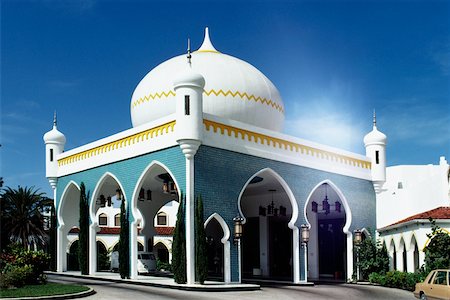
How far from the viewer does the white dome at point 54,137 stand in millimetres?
32719

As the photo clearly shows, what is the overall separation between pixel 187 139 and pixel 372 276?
11453mm

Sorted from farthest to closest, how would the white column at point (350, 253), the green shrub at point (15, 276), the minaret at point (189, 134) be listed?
the white column at point (350, 253) → the minaret at point (189, 134) → the green shrub at point (15, 276)

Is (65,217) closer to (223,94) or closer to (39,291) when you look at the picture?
(223,94)

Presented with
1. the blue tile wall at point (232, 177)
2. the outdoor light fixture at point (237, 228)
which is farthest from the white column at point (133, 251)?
the outdoor light fixture at point (237, 228)

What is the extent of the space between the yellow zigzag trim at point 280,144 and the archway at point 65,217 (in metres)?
10.9

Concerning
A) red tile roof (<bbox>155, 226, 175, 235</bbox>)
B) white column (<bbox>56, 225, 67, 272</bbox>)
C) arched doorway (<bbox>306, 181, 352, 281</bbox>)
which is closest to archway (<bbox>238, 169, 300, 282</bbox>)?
arched doorway (<bbox>306, 181, 352, 281</bbox>)

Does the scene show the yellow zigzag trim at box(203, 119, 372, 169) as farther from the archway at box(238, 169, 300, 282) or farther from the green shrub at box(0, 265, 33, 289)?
the green shrub at box(0, 265, 33, 289)

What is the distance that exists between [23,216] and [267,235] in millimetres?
19590

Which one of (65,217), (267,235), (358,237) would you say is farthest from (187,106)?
(267,235)

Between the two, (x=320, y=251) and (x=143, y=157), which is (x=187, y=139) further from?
(x=320, y=251)

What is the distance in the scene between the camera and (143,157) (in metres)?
24.6

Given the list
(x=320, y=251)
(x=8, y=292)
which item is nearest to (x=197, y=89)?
(x=8, y=292)

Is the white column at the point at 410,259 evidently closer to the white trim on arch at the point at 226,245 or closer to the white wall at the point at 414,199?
the white wall at the point at 414,199

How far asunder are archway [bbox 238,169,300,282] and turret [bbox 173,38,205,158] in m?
9.91
